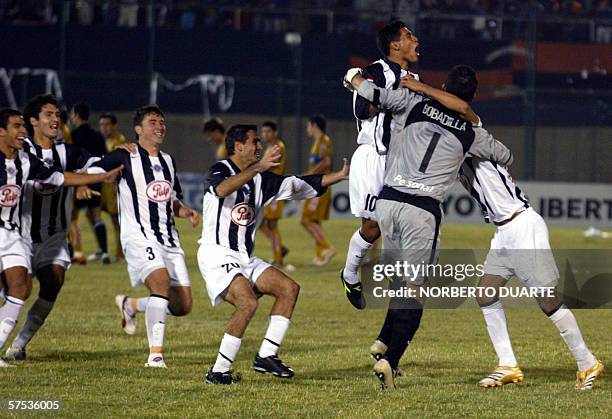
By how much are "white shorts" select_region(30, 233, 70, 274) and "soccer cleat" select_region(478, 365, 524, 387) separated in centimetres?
338

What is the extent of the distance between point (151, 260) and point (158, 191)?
1.75ft

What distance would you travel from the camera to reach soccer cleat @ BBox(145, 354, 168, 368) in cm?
905

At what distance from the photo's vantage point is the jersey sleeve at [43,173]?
9.12 m

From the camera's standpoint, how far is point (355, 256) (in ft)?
33.0

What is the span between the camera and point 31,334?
9.43 metres

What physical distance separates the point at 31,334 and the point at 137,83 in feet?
54.2

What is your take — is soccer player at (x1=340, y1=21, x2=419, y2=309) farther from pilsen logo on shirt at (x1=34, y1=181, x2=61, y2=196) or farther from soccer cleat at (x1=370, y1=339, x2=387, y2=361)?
pilsen logo on shirt at (x1=34, y1=181, x2=61, y2=196)

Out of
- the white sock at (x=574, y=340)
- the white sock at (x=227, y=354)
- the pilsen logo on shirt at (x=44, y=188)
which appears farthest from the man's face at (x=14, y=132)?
the white sock at (x=574, y=340)

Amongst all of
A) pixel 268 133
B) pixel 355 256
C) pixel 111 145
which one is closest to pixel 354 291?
pixel 355 256

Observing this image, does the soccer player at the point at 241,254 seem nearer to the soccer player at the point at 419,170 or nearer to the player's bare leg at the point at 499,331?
the soccer player at the point at 419,170

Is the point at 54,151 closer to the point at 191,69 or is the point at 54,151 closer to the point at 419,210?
the point at 419,210

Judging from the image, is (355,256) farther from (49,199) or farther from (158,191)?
(49,199)

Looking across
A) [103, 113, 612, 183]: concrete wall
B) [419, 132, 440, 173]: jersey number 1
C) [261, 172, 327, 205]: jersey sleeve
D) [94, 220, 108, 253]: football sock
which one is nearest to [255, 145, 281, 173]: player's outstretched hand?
[261, 172, 327, 205]: jersey sleeve

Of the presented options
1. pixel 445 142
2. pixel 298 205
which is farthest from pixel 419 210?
pixel 298 205
